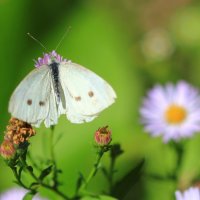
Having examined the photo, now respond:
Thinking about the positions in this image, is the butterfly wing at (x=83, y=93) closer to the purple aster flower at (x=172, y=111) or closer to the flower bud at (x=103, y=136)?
the flower bud at (x=103, y=136)

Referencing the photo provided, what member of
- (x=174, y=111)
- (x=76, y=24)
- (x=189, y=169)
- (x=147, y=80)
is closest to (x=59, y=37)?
(x=76, y=24)

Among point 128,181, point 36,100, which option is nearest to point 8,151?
point 36,100

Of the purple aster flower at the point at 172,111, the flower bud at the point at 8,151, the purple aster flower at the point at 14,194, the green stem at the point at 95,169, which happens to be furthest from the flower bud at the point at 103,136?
the purple aster flower at the point at 172,111

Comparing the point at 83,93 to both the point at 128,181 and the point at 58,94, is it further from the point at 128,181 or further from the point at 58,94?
the point at 128,181

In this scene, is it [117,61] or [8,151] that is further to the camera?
[117,61]

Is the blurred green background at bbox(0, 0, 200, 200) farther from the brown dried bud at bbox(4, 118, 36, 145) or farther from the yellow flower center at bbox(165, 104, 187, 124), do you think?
the brown dried bud at bbox(4, 118, 36, 145)

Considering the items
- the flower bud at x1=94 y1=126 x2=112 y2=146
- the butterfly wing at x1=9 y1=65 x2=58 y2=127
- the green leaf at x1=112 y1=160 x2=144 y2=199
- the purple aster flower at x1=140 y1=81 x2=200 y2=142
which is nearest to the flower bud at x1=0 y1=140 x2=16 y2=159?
the butterfly wing at x1=9 y1=65 x2=58 y2=127
